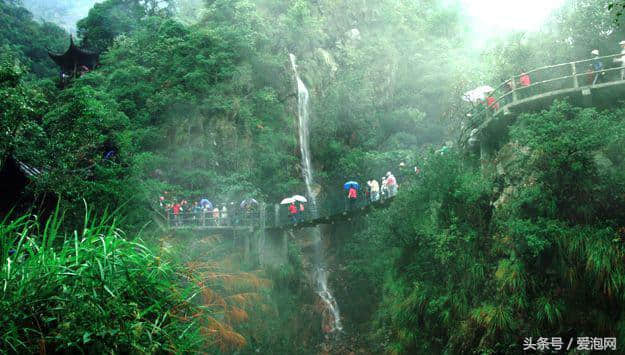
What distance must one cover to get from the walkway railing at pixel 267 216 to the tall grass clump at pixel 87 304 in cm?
1155

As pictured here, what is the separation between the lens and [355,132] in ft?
80.3

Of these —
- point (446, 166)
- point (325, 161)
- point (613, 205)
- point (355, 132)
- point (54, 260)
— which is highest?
point (355, 132)

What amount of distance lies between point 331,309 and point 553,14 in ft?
39.8

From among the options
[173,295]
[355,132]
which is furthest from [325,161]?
[173,295]

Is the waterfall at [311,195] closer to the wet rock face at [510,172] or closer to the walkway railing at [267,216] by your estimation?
the walkway railing at [267,216]

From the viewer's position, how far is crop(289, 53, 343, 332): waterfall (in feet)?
58.9

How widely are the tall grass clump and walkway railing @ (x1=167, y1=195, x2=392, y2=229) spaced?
11551 mm

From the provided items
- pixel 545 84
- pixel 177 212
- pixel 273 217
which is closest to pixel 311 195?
pixel 273 217

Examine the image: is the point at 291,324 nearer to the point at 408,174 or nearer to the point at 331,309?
the point at 331,309

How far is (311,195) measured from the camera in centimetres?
2194

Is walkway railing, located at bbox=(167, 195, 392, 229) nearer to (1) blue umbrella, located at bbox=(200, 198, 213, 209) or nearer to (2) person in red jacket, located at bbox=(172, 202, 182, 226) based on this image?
(2) person in red jacket, located at bbox=(172, 202, 182, 226)

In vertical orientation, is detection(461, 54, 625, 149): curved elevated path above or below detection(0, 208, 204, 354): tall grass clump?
above

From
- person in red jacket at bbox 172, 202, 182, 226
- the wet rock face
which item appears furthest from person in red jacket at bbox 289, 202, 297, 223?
the wet rock face

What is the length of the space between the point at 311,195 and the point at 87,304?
1786cm
